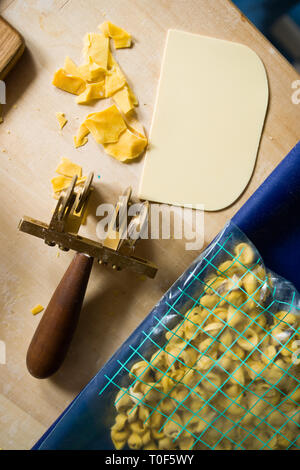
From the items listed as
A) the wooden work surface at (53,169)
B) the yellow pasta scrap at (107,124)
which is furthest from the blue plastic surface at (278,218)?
the yellow pasta scrap at (107,124)

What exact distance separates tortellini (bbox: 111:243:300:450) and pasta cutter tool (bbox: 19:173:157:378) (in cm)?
11

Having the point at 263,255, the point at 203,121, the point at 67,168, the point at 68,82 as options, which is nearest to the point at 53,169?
the point at 67,168

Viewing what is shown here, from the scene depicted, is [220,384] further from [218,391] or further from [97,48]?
[97,48]

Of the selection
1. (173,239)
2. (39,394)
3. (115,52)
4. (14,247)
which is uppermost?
(115,52)

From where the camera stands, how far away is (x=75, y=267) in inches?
20.6

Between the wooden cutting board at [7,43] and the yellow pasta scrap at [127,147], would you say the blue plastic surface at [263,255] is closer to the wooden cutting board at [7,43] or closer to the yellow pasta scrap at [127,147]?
the yellow pasta scrap at [127,147]

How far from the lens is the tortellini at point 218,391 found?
0.47 metres

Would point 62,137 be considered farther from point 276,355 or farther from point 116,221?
point 276,355

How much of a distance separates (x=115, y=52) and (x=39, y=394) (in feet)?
1.74

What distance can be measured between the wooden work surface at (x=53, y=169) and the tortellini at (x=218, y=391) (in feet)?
0.43

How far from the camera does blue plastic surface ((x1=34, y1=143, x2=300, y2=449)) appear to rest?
19.6 inches

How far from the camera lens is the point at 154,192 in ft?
1.96

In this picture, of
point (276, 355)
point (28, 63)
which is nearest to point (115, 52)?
point (28, 63)

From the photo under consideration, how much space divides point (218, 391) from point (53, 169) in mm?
386
